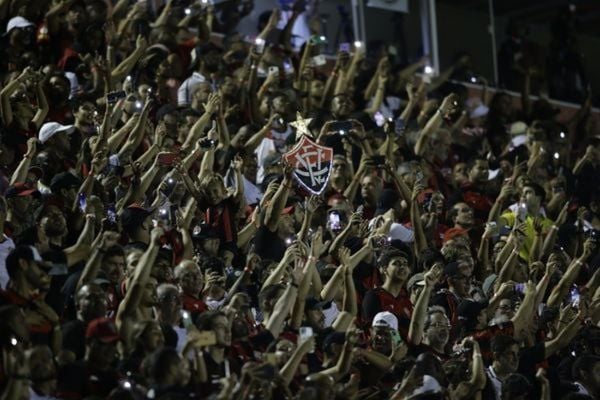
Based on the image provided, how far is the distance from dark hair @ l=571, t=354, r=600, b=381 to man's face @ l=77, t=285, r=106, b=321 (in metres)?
3.49

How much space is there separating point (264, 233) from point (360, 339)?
1.50m

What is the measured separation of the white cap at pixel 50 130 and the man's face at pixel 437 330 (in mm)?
3061

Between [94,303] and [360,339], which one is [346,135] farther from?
[94,303]

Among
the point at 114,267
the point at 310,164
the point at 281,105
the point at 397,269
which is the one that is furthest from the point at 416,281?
the point at 281,105

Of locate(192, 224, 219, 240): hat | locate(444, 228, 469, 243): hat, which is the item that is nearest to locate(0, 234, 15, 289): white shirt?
locate(192, 224, 219, 240): hat

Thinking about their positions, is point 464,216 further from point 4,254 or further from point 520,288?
point 4,254

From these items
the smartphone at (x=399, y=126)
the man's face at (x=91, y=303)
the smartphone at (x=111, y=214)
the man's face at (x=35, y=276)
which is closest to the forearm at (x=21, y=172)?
the smartphone at (x=111, y=214)

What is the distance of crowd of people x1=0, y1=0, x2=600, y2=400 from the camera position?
363 inches

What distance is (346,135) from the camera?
46.9ft

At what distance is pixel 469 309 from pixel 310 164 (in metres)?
1.59

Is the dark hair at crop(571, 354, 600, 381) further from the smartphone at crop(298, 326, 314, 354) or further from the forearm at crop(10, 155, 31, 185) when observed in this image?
the forearm at crop(10, 155, 31, 185)

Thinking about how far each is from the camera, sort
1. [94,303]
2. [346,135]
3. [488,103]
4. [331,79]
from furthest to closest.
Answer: [488,103]
[331,79]
[346,135]
[94,303]

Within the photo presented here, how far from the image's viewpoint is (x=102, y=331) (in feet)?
29.3

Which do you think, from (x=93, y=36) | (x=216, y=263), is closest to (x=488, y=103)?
(x=93, y=36)
